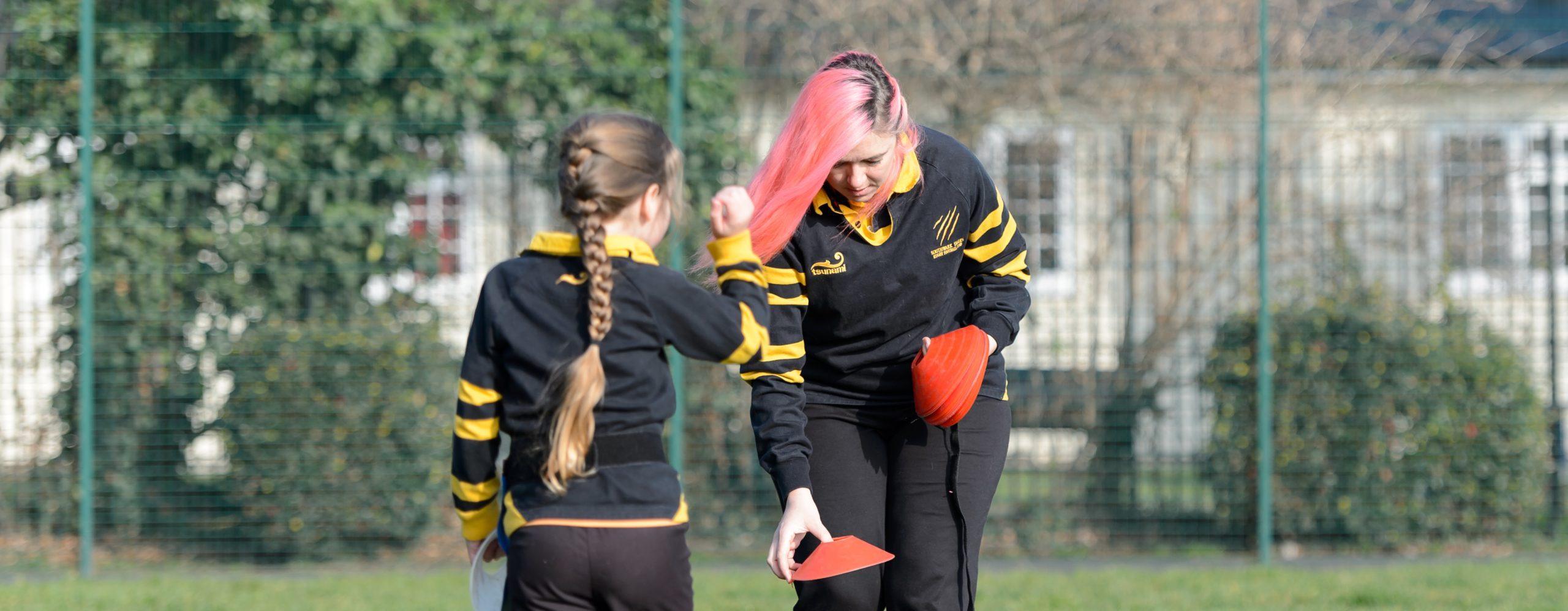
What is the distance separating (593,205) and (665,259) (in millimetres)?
4294

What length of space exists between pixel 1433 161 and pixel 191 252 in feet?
19.7

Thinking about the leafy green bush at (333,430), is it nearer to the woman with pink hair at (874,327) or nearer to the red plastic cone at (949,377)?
the woman with pink hair at (874,327)

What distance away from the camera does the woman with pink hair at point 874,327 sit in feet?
9.25

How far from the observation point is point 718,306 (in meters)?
2.38

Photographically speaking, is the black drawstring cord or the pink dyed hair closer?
the pink dyed hair

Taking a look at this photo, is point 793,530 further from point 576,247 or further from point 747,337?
point 576,247

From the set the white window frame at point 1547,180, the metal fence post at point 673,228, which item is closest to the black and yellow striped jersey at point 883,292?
the metal fence post at point 673,228

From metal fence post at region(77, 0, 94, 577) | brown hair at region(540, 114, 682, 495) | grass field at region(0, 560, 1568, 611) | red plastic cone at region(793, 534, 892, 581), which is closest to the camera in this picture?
brown hair at region(540, 114, 682, 495)

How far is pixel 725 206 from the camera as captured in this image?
2432mm

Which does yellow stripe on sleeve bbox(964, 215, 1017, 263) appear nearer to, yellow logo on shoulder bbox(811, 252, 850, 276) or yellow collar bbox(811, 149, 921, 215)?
yellow collar bbox(811, 149, 921, 215)

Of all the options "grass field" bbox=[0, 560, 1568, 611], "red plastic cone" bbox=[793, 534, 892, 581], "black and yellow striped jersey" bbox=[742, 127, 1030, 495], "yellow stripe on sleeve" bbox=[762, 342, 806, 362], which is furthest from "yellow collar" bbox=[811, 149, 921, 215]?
"grass field" bbox=[0, 560, 1568, 611]

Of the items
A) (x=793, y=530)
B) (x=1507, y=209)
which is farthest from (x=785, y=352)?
(x=1507, y=209)

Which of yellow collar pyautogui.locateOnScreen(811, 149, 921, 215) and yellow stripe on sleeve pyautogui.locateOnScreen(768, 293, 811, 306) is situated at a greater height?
yellow collar pyautogui.locateOnScreen(811, 149, 921, 215)

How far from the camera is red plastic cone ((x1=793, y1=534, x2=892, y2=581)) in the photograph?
8.61ft
